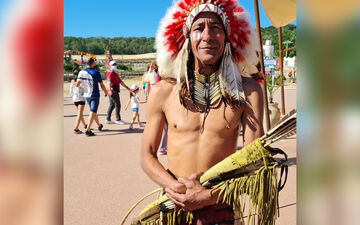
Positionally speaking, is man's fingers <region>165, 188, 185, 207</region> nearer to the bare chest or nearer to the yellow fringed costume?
the yellow fringed costume

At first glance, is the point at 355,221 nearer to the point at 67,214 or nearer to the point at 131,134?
the point at 67,214

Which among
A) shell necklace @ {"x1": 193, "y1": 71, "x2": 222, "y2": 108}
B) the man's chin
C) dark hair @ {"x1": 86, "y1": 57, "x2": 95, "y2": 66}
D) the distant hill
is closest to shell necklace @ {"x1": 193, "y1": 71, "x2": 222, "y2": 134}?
shell necklace @ {"x1": 193, "y1": 71, "x2": 222, "y2": 108}

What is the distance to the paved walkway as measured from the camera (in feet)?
12.3

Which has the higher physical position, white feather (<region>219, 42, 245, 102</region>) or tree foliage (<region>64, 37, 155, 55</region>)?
tree foliage (<region>64, 37, 155, 55</region>)

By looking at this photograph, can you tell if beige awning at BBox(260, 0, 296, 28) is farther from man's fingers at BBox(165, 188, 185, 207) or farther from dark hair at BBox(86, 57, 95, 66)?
dark hair at BBox(86, 57, 95, 66)

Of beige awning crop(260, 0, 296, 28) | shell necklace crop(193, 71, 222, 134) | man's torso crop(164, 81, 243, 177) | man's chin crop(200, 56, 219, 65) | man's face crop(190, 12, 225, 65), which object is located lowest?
man's torso crop(164, 81, 243, 177)

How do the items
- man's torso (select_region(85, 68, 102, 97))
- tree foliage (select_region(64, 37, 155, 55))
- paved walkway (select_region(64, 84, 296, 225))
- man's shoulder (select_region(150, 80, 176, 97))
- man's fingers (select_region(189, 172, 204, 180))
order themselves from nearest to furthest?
1. man's fingers (select_region(189, 172, 204, 180))
2. man's shoulder (select_region(150, 80, 176, 97))
3. paved walkway (select_region(64, 84, 296, 225))
4. man's torso (select_region(85, 68, 102, 97))
5. tree foliage (select_region(64, 37, 155, 55))

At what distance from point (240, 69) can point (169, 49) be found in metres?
0.46

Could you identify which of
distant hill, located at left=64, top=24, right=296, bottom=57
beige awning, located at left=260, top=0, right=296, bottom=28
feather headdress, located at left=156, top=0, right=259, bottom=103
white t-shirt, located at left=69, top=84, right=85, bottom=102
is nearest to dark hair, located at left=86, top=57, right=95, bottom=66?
white t-shirt, located at left=69, top=84, right=85, bottom=102

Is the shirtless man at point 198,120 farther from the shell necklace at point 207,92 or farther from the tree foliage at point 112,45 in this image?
the tree foliage at point 112,45

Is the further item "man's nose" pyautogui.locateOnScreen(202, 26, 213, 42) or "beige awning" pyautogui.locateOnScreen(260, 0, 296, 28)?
"beige awning" pyautogui.locateOnScreen(260, 0, 296, 28)

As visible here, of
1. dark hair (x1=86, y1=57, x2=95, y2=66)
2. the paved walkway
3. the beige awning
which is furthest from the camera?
dark hair (x1=86, y1=57, x2=95, y2=66)

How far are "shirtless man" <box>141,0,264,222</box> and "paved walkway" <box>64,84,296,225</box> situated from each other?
6.87 feet

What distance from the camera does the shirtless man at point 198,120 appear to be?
1.72 meters
